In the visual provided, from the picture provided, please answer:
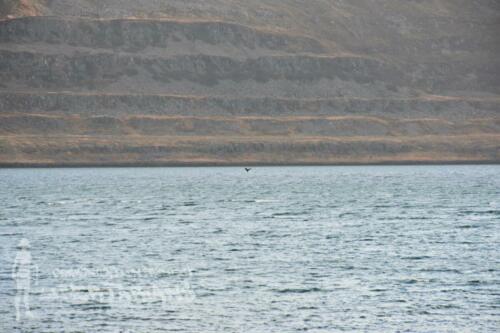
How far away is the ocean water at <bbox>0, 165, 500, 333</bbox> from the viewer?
47.9 metres

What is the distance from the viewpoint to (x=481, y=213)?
106 meters

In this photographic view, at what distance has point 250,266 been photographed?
63.9 m

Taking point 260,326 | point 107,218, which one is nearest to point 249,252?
point 260,326

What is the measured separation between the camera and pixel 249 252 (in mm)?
71125

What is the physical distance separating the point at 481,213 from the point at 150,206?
124 ft

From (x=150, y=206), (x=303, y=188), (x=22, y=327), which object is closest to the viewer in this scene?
(x=22, y=327)

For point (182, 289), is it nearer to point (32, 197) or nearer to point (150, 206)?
point (150, 206)

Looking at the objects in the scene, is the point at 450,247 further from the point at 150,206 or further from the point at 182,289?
the point at 150,206

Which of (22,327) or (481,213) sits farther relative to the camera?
(481,213)

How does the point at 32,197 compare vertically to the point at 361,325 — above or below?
below

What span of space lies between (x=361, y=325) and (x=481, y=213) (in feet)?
206

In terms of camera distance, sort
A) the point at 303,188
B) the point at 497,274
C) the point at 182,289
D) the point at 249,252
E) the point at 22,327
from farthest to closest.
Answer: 1. the point at 303,188
2. the point at 249,252
3. the point at 497,274
4. the point at 182,289
5. the point at 22,327

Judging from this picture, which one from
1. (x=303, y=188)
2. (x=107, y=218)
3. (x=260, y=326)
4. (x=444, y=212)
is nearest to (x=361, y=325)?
(x=260, y=326)

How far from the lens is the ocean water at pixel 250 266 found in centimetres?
4788
